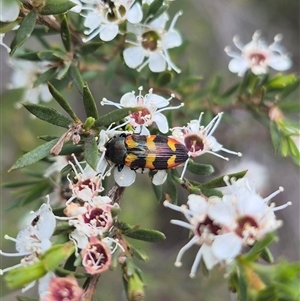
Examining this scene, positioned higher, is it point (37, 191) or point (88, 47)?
point (88, 47)

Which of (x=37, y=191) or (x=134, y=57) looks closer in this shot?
(x=134, y=57)

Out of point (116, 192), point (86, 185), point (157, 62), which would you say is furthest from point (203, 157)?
point (86, 185)

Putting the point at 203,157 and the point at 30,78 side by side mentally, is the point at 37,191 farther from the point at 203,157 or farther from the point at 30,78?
the point at 203,157

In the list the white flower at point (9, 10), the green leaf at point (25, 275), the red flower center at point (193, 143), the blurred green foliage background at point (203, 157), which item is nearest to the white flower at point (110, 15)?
the white flower at point (9, 10)

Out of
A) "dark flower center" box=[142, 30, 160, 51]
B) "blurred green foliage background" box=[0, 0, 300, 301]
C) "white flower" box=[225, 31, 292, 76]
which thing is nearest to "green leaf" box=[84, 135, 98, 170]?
"dark flower center" box=[142, 30, 160, 51]

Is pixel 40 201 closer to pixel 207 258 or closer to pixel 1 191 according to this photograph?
pixel 207 258

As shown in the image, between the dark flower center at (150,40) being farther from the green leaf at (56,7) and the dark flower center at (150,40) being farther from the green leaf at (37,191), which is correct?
the green leaf at (37,191)

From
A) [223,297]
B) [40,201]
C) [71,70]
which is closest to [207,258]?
[71,70]
